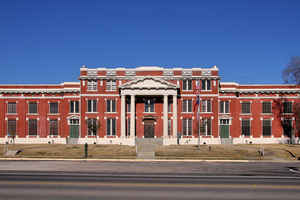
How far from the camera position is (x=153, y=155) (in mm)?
35656

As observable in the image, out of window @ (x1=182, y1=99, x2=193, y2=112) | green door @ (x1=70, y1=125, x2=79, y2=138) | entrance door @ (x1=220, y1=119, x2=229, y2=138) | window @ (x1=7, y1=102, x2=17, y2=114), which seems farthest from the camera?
window @ (x1=7, y1=102, x2=17, y2=114)

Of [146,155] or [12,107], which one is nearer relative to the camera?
[146,155]

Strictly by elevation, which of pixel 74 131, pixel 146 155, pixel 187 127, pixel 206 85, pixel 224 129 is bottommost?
pixel 146 155

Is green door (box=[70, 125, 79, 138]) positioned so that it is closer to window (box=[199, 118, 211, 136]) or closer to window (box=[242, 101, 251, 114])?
window (box=[199, 118, 211, 136])

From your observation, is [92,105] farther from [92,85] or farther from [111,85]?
[111,85]

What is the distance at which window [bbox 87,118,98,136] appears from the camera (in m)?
48.3

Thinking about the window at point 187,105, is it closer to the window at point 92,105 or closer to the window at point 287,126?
the window at point 92,105

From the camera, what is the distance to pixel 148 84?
165 ft

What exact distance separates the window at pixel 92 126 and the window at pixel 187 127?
49.3 feet

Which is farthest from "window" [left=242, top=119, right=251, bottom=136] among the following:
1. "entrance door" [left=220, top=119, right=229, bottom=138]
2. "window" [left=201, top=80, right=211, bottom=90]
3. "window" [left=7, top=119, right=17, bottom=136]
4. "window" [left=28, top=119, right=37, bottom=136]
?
"window" [left=7, top=119, right=17, bottom=136]

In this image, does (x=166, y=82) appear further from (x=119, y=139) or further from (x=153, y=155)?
(x=153, y=155)

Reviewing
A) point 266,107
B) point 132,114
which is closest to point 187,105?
point 132,114

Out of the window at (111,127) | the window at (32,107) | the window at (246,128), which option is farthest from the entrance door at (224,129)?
the window at (32,107)

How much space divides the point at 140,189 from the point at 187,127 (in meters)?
39.0
